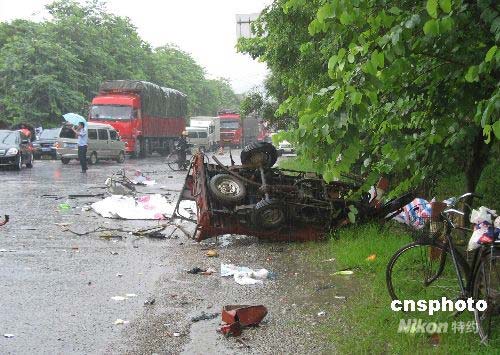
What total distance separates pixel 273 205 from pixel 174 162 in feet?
57.5

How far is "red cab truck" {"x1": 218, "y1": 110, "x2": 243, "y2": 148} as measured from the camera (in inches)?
2309

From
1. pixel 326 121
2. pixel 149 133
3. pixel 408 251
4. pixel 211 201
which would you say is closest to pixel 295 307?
pixel 408 251

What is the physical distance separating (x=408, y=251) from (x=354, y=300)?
3.31 ft

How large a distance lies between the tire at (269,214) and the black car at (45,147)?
1037 inches

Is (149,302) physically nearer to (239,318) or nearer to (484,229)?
(239,318)

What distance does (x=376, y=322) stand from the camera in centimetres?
548

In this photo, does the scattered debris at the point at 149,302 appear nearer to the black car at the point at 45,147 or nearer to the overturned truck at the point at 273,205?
the overturned truck at the point at 273,205

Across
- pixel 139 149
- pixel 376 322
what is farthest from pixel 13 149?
pixel 376 322

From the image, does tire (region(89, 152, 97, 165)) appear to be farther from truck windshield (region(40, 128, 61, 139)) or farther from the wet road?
the wet road

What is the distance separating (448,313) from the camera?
17.5ft

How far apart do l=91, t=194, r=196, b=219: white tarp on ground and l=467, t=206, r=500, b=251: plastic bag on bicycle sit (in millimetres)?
8104

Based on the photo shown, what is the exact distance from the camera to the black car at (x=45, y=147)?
3378cm

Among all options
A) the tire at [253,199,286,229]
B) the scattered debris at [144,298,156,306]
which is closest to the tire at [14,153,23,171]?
the tire at [253,199,286,229]

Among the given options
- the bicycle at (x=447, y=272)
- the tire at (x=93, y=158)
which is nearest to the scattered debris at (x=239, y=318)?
the bicycle at (x=447, y=272)
